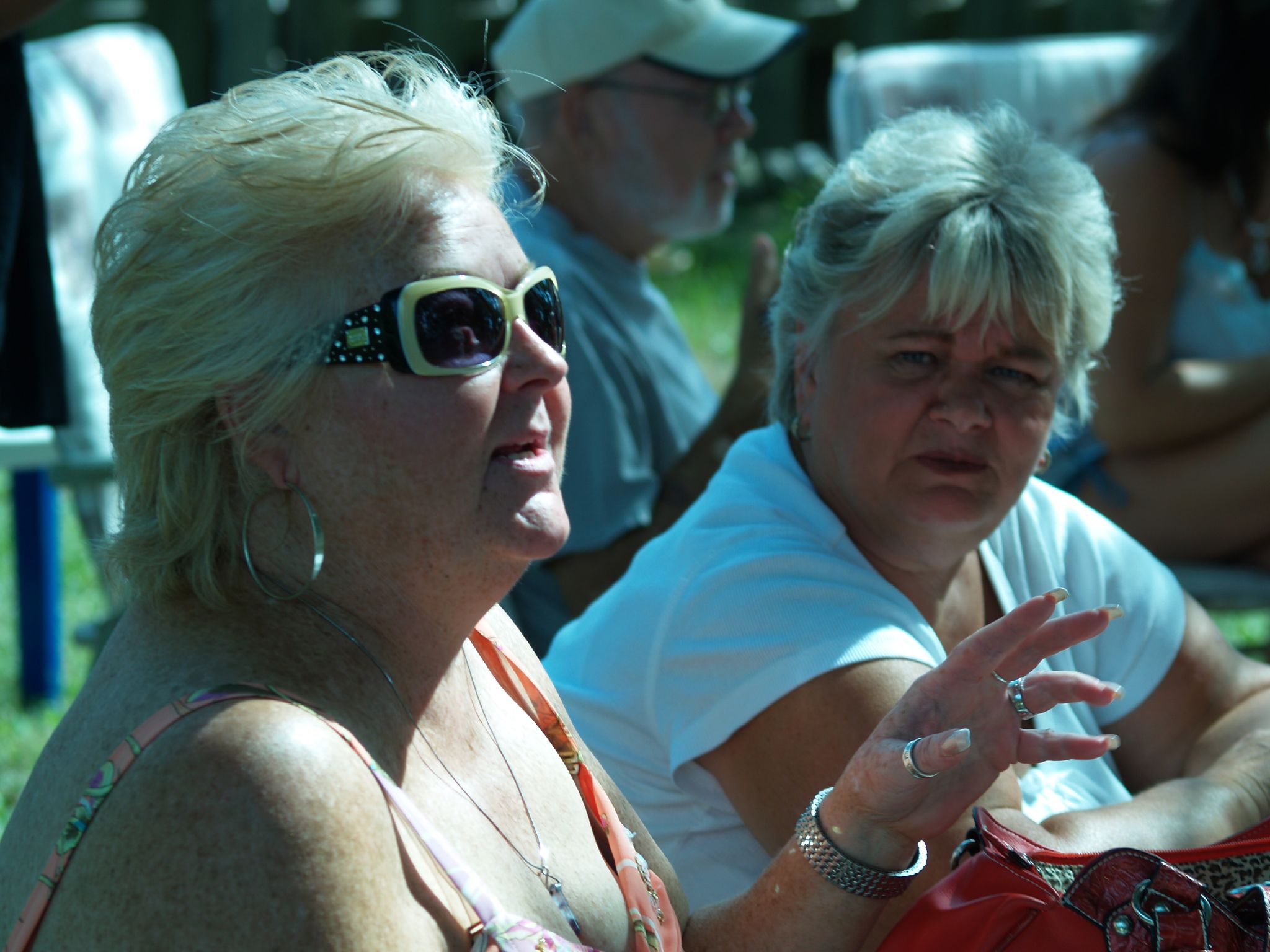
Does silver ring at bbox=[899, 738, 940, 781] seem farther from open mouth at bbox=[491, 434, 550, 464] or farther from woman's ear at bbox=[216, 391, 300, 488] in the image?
woman's ear at bbox=[216, 391, 300, 488]

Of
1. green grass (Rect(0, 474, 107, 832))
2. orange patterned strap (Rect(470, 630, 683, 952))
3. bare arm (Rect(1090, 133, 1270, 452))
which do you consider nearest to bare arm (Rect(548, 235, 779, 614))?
bare arm (Rect(1090, 133, 1270, 452))

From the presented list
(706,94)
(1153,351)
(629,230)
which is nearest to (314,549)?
(629,230)

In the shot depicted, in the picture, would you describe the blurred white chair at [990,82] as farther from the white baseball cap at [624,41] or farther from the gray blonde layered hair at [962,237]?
the gray blonde layered hair at [962,237]

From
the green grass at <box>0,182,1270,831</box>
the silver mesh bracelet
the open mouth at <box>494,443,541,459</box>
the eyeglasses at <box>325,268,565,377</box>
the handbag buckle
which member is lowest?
the green grass at <box>0,182,1270,831</box>

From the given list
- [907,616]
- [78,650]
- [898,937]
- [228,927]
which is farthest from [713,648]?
[78,650]

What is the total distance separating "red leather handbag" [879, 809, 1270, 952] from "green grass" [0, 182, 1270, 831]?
979 mm

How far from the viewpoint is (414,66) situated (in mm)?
1645

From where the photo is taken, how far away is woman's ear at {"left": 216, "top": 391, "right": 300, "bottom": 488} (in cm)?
138

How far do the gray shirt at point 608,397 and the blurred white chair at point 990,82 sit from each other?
1.43 m

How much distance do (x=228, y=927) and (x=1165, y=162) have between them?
309 cm

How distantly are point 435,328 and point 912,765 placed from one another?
28.9 inches

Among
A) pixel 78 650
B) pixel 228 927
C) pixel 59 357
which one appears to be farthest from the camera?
pixel 78 650

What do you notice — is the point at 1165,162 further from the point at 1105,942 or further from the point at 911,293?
the point at 1105,942

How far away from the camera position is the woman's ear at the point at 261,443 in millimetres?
1384
